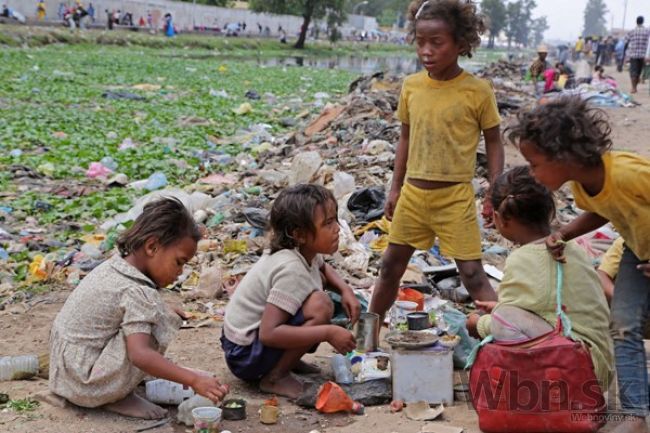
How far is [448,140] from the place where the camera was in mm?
3588

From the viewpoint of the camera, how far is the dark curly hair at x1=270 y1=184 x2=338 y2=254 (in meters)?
3.31

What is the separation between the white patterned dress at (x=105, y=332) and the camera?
9.82ft

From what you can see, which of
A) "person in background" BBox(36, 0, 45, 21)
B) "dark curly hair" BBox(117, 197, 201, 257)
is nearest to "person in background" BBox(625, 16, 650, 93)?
"dark curly hair" BBox(117, 197, 201, 257)

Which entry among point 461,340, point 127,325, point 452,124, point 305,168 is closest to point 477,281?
point 461,340

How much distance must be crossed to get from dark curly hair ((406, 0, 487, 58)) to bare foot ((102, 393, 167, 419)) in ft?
6.58

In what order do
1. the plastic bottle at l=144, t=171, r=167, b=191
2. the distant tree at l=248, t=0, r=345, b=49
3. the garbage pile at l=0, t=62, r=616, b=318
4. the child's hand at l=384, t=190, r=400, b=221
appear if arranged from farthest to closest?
1. the distant tree at l=248, t=0, r=345, b=49
2. the plastic bottle at l=144, t=171, r=167, b=191
3. the garbage pile at l=0, t=62, r=616, b=318
4. the child's hand at l=384, t=190, r=400, b=221

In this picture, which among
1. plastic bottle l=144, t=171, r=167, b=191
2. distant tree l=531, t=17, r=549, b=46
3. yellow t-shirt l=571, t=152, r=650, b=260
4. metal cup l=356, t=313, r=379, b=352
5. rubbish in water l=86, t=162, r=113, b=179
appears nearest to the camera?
yellow t-shirt l=571, t=152, r=650, b=260

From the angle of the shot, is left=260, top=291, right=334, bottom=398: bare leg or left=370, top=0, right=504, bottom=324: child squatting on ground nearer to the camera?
left=260, top=291, right=334, bottom=398: bare leg

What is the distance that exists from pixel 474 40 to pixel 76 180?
595 centimetres

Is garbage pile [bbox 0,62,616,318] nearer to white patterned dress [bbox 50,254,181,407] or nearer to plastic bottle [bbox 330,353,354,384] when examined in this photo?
plastic bottle [bbox 330,353,354,384]

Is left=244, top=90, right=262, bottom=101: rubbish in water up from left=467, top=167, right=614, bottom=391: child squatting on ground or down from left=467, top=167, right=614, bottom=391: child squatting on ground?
down

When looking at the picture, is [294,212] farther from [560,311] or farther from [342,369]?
[560,311]

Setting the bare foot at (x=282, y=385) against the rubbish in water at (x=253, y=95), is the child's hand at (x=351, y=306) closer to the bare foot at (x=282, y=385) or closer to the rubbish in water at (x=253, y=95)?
the bare foot at (x=282, y=385)

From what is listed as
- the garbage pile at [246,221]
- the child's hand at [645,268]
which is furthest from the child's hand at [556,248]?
the garbage pile at [246,221]
